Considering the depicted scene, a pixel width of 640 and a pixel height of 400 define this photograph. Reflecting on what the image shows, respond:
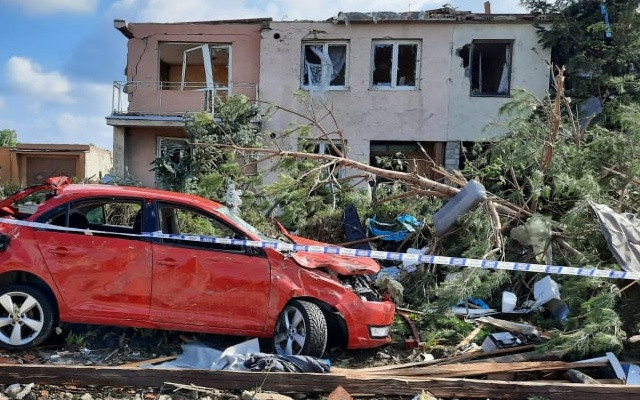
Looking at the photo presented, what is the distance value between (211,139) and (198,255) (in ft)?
22.1

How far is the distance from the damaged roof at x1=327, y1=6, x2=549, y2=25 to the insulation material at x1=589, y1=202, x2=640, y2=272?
9.96 meters

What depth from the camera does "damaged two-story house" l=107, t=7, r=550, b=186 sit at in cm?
1422

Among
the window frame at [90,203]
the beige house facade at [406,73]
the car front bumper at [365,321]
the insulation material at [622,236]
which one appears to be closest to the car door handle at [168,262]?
the window frame at [90,203]

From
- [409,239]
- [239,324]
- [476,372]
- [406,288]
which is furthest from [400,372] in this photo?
[409,239]

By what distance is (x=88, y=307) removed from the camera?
4.77 m

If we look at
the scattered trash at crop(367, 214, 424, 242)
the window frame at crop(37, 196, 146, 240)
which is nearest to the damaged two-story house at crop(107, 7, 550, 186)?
the scattered trash at crop(367, 214, 424, 242)

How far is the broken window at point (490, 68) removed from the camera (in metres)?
14.5

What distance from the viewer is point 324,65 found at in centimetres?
1476

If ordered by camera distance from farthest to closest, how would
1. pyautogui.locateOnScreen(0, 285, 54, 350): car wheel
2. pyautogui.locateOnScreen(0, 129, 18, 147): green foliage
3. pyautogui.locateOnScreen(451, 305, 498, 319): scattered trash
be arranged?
1. pyautogui.locateOnScreen(0, 129, 18, 147): green foliage
2. pyautogui.locateOnScreen(451, 305, 498, 319): scattered trash
3. pyautogui.locateOnScreen(0, 285, 54, 350): car wheel

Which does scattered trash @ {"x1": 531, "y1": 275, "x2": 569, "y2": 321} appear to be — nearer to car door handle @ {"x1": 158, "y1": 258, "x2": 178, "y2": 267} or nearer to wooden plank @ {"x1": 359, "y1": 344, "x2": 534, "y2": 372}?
wooden plank @ {"x1": 359, "y1": 344, "x2": 534, "y2": 372}

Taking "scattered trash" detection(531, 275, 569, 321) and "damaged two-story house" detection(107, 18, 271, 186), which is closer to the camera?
"scattered trash" detection(531, 275, 569, 321)

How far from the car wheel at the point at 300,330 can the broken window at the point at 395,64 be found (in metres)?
11.0

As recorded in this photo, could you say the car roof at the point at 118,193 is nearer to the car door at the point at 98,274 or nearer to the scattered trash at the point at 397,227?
the car door at the point at 98,274

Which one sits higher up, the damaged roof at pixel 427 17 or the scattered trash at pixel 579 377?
the damaged roof at pixel 427 17
